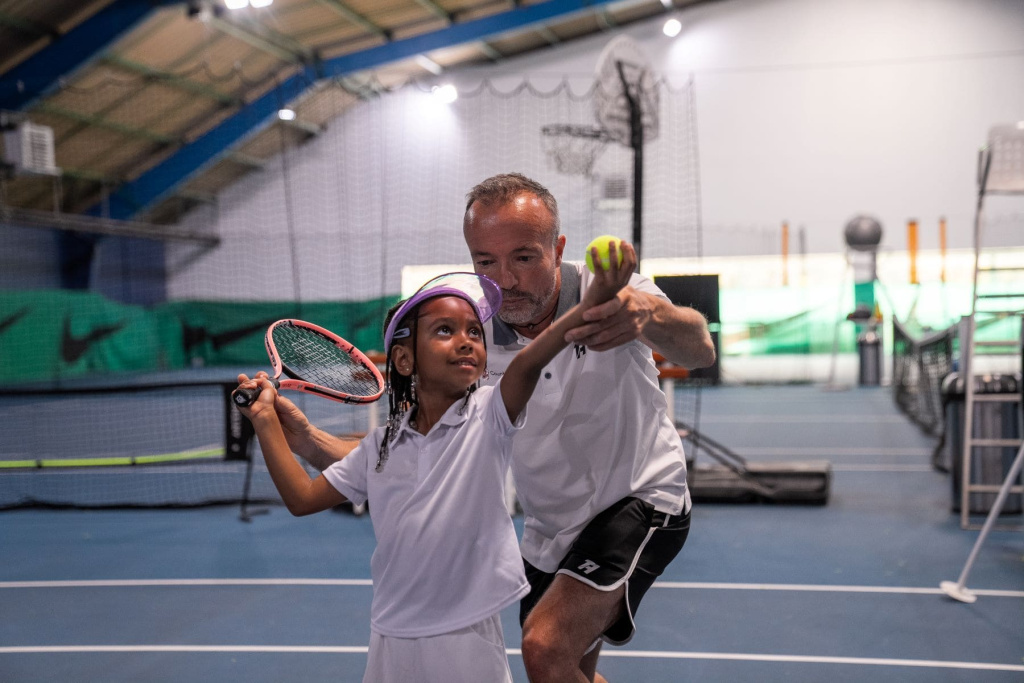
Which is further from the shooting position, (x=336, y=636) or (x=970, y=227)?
(x=970, y=227)

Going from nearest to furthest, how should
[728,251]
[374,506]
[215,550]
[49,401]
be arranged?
[374,506], [215,550], [49,401], [728,251]

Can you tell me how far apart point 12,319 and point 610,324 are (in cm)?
2110

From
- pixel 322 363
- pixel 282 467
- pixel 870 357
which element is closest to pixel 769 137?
pixel 870 357

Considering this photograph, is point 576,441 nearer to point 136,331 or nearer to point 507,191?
point 507,191

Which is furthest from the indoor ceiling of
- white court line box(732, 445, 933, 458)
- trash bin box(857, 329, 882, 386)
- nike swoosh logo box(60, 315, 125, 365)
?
white court line box(732, 445, 933, 458)

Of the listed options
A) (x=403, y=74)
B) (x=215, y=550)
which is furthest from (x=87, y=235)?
(x=215, y=550)

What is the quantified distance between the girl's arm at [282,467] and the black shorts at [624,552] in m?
0.63

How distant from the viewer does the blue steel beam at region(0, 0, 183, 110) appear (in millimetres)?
16422

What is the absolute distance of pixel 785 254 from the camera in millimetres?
19266

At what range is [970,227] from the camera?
18.9 metres

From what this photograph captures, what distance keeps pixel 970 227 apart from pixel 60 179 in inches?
807

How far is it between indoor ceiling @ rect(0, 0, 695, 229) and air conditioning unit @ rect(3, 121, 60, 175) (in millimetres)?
308

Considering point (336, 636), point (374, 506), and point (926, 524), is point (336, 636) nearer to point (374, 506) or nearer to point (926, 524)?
point (374, 506)

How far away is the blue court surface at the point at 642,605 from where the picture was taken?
435 cm
